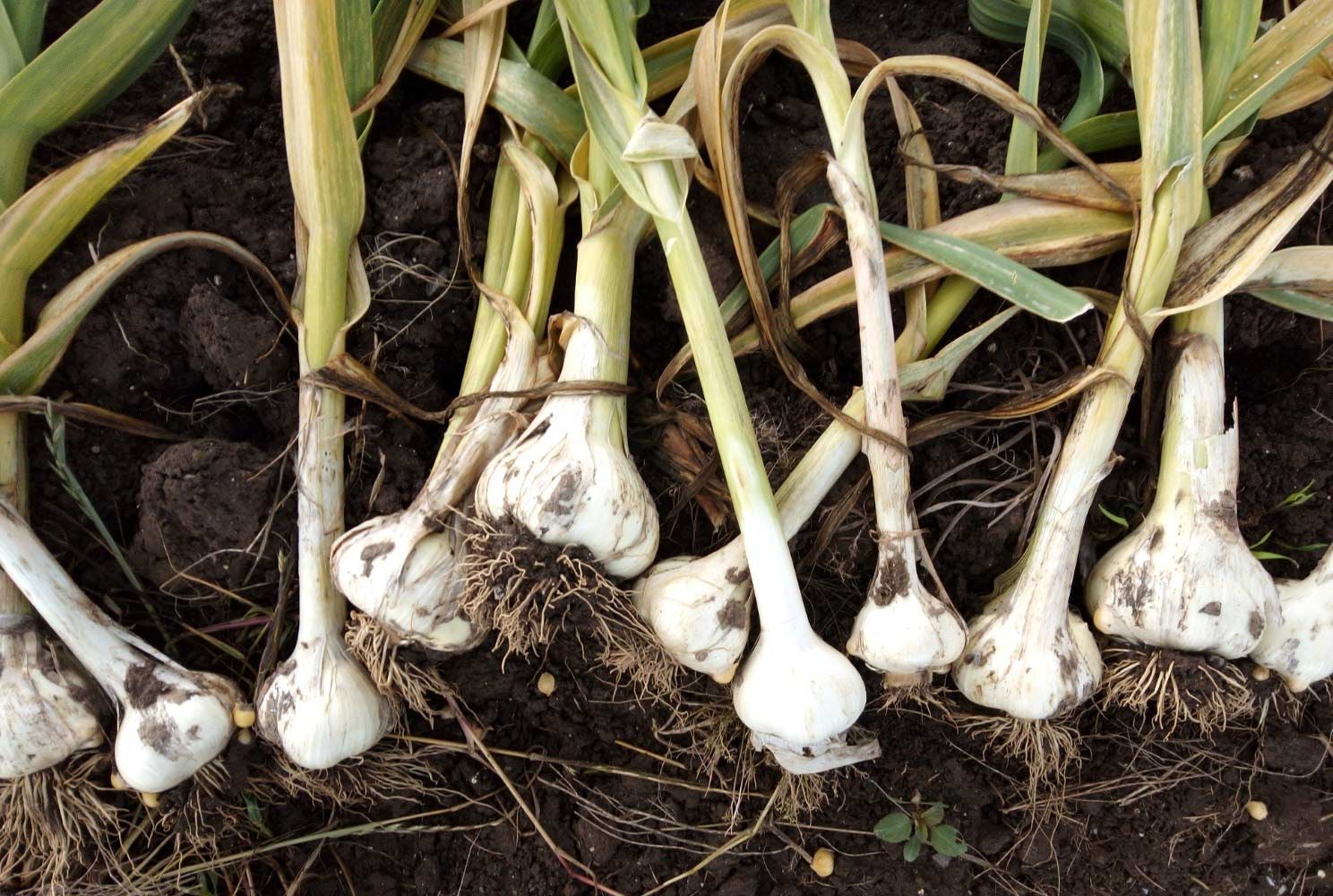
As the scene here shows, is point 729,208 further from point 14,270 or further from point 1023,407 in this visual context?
point 14,270

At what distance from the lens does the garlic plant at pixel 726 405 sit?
91 centimetres

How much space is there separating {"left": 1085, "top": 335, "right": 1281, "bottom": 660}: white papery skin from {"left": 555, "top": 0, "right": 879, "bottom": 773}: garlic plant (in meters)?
0.34

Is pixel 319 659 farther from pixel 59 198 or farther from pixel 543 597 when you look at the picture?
pixel 59 198

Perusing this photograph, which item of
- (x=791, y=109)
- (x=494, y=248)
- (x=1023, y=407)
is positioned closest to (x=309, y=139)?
(x=494, y=248)

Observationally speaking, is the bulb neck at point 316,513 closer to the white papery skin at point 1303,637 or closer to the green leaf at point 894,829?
the green leaf at point 894,829

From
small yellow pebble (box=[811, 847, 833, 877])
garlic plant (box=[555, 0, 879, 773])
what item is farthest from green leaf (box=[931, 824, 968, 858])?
garlic plant (box=[555, 0, 879, 773])

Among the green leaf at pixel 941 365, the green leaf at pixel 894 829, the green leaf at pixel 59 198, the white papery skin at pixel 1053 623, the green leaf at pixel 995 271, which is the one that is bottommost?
the green leaf at pixel 894 829

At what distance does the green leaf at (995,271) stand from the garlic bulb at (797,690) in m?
0.43

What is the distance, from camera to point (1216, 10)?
951 millimetres

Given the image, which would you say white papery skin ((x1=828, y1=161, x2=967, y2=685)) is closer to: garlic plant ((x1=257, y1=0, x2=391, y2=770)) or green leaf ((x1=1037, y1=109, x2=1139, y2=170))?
green leaf ((x1=1037, y1=109, x2=1139, y2=170))

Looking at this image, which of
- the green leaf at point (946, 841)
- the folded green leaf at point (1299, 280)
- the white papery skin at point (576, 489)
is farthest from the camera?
the green leaf at point (946, 841)

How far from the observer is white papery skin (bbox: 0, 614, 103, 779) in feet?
3.13

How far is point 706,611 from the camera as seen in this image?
922mm

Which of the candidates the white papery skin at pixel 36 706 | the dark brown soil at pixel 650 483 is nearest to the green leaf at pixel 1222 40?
the dark brown soil at pixel 650 483
